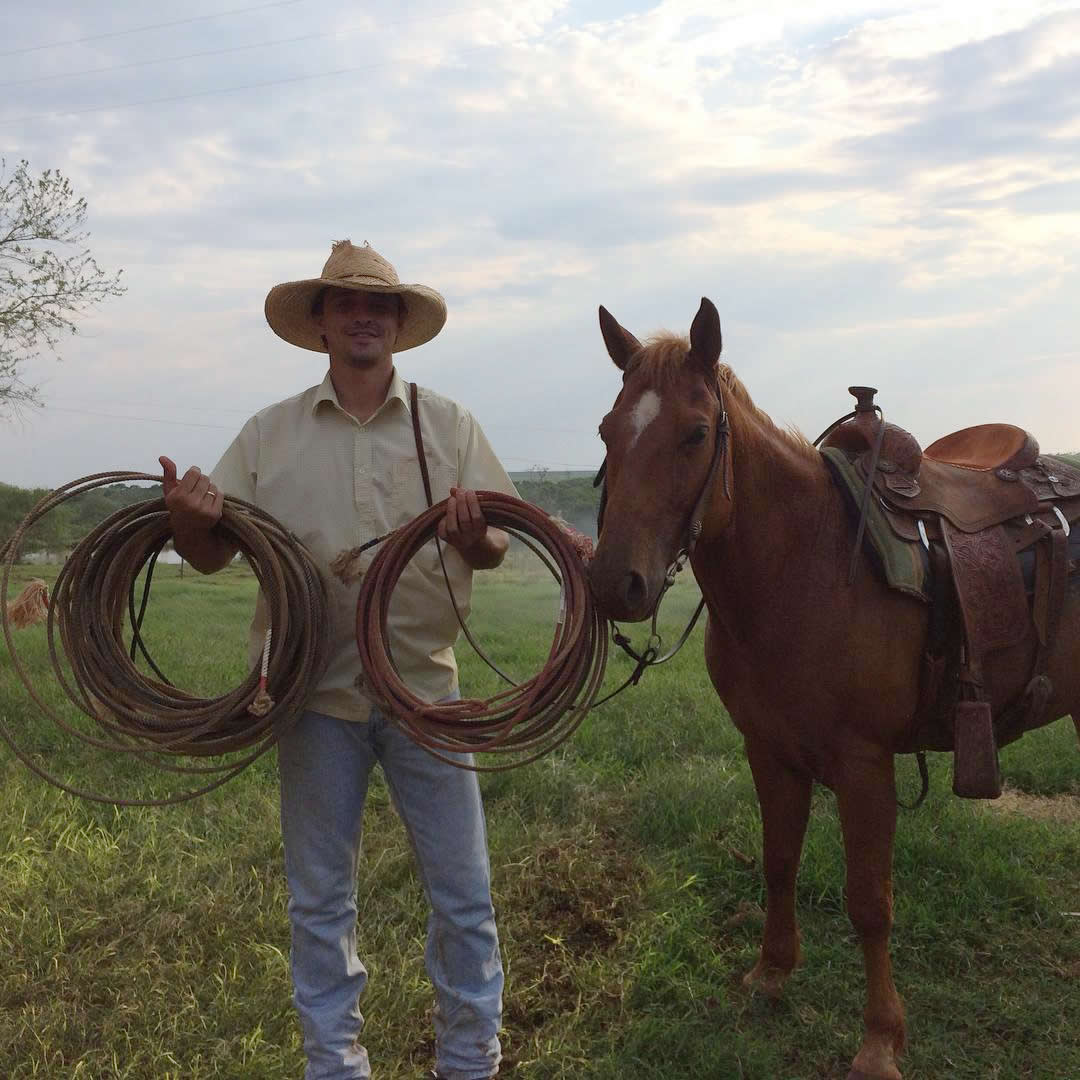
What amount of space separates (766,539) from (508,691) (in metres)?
0.89

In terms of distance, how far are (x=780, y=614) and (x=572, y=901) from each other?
1687mm

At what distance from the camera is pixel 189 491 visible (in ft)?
8.14

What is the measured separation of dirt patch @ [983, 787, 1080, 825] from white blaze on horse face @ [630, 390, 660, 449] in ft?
11.4

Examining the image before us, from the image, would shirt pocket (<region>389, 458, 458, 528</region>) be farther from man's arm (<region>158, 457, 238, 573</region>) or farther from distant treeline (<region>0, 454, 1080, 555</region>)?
distant treeline (<region>0, 454, 1080, 555</region>)

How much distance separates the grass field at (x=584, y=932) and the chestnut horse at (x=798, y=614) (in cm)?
54

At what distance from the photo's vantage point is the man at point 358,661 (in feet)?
8.68

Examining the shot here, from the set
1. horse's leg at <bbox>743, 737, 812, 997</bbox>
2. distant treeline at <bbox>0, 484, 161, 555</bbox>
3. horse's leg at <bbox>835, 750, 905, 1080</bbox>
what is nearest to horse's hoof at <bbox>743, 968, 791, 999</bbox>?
horse's leg at <bbox>743, 737, 812, 997</bbox>

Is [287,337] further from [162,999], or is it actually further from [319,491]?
[162,999]

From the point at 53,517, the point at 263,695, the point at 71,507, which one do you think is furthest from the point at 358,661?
the point at 71,507

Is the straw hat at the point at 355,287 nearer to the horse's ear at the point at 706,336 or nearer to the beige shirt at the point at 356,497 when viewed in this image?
the beige shirt at the point at 356,497

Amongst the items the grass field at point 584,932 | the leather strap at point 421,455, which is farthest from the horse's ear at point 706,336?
the grass field at point 584,932

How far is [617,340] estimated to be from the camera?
2.69 meters

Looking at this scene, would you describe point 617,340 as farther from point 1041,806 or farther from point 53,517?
point 53,517

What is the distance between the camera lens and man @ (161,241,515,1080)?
2.65 metres
